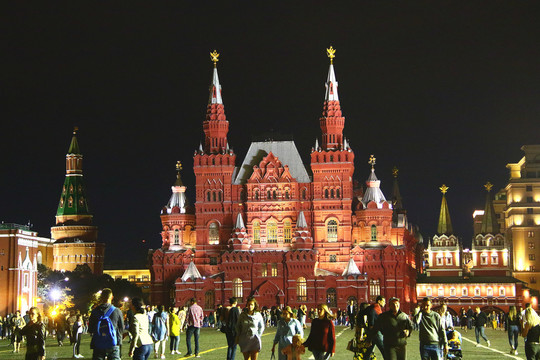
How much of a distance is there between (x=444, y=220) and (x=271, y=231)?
49.8 meters

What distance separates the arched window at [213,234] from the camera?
107438 millimetres

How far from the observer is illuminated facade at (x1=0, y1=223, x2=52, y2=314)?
105125 mm

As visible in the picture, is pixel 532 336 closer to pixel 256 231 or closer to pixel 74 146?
pixel 256 231

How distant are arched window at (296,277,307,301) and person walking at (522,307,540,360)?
245 ft

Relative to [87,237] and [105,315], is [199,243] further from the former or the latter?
[105,315]

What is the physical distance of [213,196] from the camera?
108 meters

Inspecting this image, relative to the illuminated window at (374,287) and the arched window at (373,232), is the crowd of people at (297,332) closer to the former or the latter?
the illuminated window at (374,287)

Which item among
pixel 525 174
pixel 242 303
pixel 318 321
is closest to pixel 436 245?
pixel 525 174

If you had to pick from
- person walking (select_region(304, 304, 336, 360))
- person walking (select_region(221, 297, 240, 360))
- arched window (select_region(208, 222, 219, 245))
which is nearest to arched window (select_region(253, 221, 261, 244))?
arched window (select_region(208, 222, 219, 245))

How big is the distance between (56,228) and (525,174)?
74766 mm

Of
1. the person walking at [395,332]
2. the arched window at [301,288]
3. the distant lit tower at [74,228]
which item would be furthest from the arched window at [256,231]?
the person walking at [395,332]

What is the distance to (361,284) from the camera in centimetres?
9919

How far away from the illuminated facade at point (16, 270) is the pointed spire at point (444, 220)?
6304 cm

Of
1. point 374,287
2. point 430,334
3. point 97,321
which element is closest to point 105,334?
point 97,321
